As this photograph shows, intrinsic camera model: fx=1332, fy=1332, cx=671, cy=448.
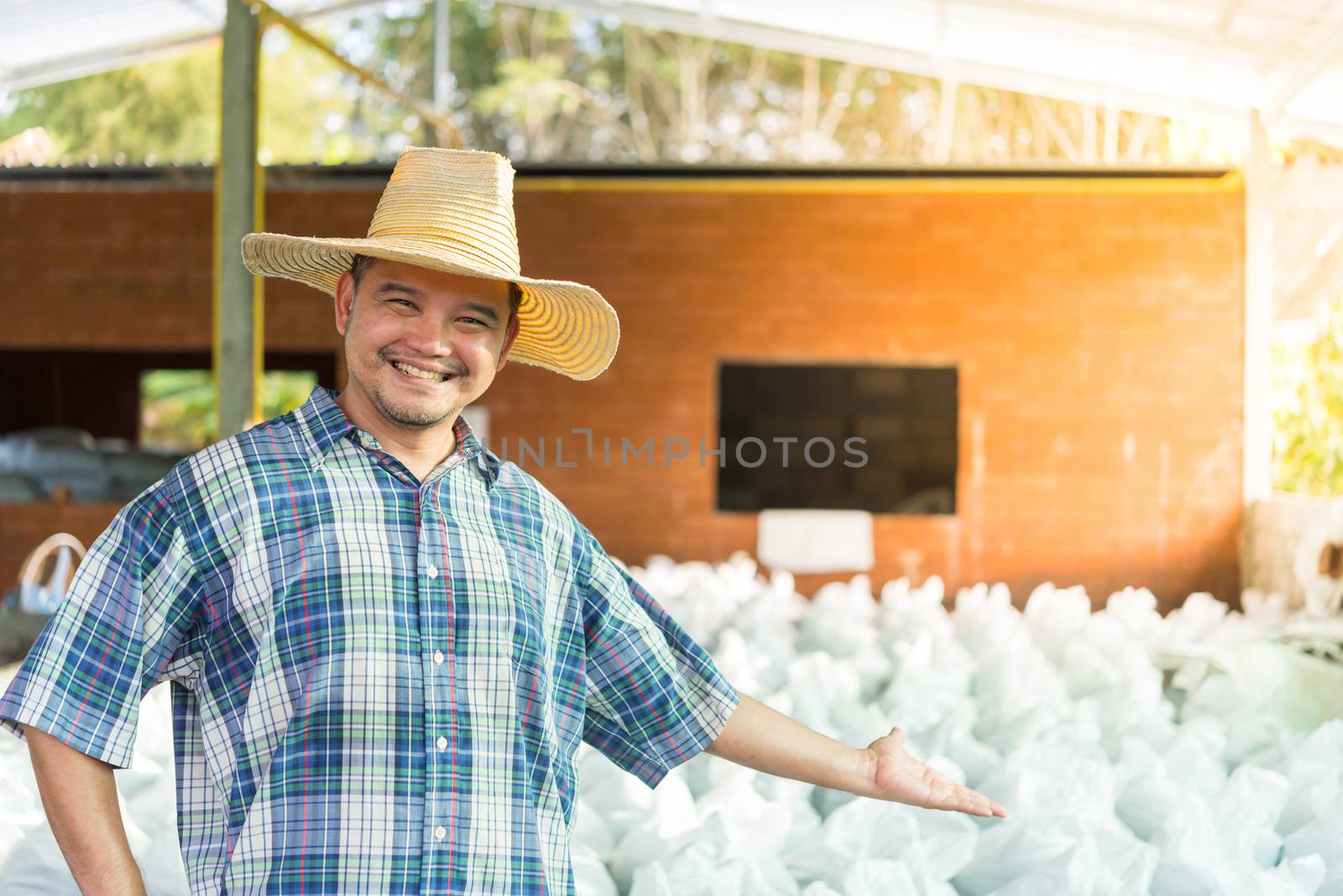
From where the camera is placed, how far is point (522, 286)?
180 centimetres

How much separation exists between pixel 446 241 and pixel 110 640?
579 millimetres

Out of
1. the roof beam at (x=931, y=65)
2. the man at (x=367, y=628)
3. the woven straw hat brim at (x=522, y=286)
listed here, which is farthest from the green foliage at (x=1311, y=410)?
the man at (x=367, y=628)

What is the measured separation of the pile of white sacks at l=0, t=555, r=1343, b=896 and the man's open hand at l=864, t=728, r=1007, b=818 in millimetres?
876

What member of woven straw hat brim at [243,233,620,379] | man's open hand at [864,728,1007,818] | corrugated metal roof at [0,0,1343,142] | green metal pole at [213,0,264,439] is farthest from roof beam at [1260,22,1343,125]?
man's open hand at [864,728,1007,818]

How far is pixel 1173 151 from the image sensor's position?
13.4m

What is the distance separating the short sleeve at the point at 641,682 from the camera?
171cm

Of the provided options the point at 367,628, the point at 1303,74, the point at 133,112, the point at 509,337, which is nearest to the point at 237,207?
the point at 509,337

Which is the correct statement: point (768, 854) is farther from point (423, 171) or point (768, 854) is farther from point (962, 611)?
point (962, 611)

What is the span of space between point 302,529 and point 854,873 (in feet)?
5.14

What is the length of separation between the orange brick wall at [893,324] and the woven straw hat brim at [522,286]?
5.51m

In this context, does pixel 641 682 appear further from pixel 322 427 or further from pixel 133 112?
pixel 133 112

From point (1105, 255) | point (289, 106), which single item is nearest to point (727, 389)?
point (1105, 255)

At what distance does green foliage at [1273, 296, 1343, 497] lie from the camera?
842cm

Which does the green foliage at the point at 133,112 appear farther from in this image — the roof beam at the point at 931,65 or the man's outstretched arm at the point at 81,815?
the man's outstretched arm at the point at 81,815
